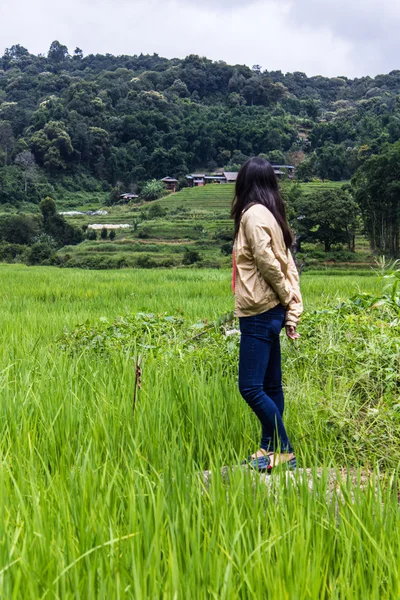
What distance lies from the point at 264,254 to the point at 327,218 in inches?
1190

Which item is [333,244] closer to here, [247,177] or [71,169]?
[247,177]

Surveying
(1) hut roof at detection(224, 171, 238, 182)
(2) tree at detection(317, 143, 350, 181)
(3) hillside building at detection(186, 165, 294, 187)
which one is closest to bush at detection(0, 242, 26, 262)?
(1) hut roof at detection(224, 171, 238, 182)

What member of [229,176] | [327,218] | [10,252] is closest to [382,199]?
[327,218]

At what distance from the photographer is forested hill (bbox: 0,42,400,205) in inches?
2270

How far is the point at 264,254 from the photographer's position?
2.13 meters

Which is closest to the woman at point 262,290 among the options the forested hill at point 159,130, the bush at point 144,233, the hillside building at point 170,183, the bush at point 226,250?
the bush at point 226,250

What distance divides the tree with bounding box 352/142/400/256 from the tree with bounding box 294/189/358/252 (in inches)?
35.8

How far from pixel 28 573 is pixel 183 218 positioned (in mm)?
43337

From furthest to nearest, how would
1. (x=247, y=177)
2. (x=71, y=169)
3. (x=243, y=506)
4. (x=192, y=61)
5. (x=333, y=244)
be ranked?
1. (x=192, y=61)
2. (x=71, y=169)
3. (x=333, y=244)
4. (x=247, y=177)
5. (x=243, y=506)

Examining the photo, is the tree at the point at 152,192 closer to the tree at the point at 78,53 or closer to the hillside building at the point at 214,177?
the hillside building at the point at 214,177

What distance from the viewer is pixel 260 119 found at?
2904 inches

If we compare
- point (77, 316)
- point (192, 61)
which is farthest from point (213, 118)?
point (77, 316)

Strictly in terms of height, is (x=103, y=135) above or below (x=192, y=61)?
below

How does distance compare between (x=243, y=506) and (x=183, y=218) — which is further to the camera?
(x=183, y=218)
